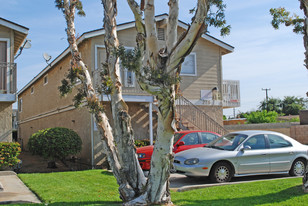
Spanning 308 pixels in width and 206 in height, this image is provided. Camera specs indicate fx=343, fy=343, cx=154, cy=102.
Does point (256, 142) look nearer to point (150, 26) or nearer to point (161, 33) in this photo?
point (150, 26)

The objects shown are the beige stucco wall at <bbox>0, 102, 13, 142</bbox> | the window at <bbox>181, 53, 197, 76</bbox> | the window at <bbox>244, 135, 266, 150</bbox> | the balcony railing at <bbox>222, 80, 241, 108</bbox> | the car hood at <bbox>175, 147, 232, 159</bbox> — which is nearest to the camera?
the car hood at <bbox>175, 147, 232, 159</bbox>

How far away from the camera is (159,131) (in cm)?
630

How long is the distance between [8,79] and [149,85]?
9248mm

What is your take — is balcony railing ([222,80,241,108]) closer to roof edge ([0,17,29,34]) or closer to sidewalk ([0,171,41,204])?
roof edge ([0,17,29,34])

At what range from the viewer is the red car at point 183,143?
37.3 ft

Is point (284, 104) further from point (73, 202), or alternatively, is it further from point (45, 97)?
point (73, 202)

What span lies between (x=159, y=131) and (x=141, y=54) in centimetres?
144

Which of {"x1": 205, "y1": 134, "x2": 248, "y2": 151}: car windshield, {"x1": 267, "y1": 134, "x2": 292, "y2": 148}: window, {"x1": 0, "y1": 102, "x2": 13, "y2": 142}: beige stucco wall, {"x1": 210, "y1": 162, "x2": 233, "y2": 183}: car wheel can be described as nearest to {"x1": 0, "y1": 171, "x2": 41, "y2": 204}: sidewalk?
{"x1": 0, "y1": 102, "x2": 13, "y2": 142}: beige stucco wall

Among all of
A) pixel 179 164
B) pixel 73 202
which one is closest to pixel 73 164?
pixel 179 164

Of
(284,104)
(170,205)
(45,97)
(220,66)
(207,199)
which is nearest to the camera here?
(170,205)

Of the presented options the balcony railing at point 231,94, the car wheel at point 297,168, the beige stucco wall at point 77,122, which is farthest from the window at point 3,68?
the balcony railing at point 231,94

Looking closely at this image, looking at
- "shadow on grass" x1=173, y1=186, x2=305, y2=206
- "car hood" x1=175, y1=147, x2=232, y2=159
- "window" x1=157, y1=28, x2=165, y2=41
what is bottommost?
"shadow on grass" x1=173, y1=186, x2=305, y2=206

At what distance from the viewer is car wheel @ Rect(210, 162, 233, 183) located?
9.30m

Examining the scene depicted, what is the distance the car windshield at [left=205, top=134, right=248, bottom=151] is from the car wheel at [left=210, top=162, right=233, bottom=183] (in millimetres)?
634
